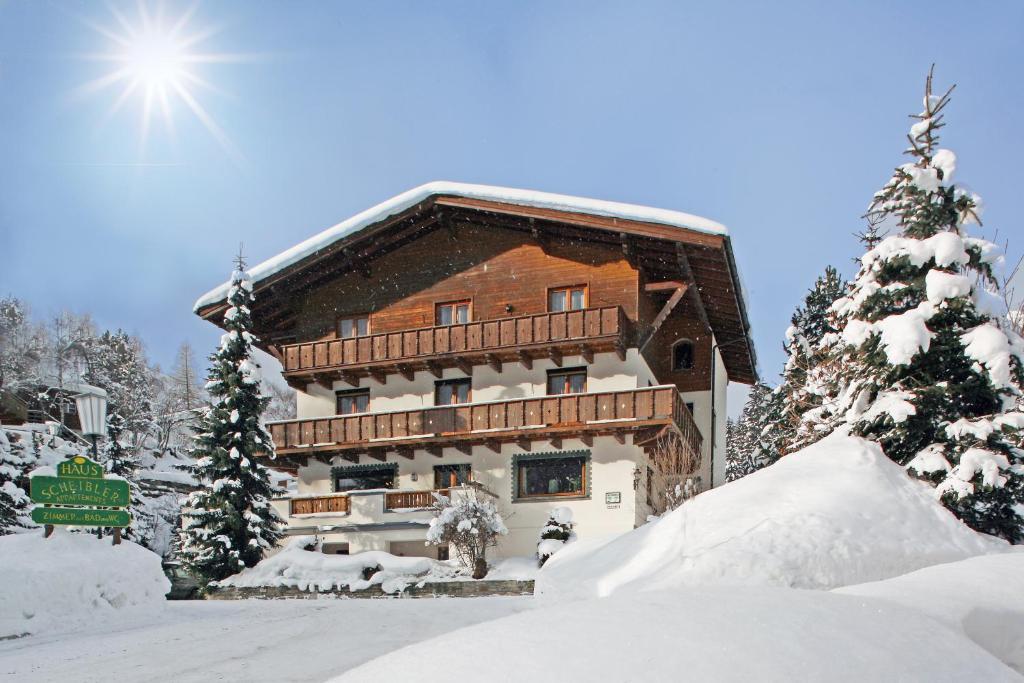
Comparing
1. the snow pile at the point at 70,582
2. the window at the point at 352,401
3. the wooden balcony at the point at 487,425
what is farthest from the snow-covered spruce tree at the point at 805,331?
the snow pile at the point at 70,582

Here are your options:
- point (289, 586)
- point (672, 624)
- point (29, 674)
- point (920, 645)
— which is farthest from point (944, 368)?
point (289, 586)

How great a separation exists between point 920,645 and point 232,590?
17861 mm

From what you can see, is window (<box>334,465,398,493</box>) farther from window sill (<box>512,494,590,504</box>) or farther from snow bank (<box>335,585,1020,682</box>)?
snow bank (<box>335,585,1020,682</box>)

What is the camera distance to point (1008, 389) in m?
11.8

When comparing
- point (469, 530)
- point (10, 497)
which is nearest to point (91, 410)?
point (469, 530)

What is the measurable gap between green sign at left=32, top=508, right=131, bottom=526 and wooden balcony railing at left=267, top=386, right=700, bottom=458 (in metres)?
11.4

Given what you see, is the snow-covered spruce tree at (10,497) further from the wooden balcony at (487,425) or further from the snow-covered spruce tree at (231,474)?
the wooden balcony at (487,425)

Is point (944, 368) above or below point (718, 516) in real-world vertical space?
above

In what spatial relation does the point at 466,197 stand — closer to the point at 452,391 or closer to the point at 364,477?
the point at 452,391

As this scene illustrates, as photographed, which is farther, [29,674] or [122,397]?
[122,397]

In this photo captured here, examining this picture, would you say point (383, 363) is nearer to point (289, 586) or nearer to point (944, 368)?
point (289, 586)

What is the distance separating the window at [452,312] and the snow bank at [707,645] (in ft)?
70.2

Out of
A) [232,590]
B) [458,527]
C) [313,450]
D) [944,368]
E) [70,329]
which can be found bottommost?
[232,590]

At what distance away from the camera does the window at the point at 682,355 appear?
89.2 ft
